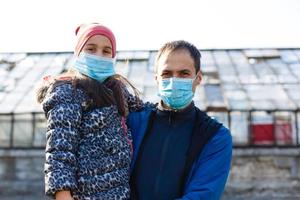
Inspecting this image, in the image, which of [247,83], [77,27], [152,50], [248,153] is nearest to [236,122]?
[248,153]

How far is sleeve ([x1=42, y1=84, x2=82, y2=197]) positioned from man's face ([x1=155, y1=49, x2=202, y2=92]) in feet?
1.69

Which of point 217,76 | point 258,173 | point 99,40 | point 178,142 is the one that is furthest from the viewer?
point 217,76

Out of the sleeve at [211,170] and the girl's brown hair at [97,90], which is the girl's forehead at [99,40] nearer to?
the girl's brown hair at [97,90]

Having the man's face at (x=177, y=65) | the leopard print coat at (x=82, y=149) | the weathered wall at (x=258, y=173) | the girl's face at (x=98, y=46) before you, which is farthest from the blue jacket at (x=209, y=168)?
the weathered wall at (x=258, y=173)

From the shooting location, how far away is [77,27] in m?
3.27

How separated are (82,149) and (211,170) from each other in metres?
0.66

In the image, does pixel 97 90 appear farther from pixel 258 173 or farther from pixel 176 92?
pixel 258 173

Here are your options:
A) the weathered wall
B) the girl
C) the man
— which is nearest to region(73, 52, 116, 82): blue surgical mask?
the girl

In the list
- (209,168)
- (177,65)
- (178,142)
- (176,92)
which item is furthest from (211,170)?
(177,65)

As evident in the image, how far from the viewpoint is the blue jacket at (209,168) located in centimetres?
280

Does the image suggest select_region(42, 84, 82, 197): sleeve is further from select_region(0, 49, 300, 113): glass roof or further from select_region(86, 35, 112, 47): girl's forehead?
select_region(0, 49, 300, 113): glass roof

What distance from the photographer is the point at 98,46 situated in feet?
10.1

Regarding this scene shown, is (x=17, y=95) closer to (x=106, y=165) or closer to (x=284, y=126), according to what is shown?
(x=284, y=126)

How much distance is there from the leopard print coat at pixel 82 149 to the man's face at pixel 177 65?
1.21ft
